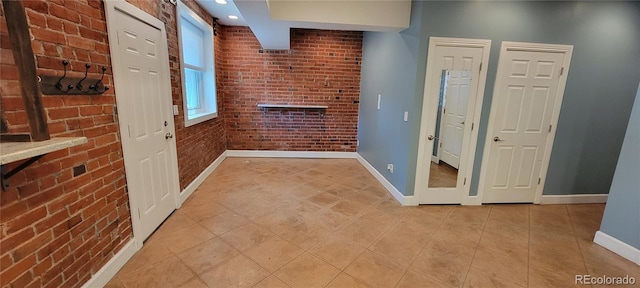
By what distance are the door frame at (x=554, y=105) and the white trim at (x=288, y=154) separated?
8.95 feet

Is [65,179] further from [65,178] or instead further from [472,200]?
[472,200]

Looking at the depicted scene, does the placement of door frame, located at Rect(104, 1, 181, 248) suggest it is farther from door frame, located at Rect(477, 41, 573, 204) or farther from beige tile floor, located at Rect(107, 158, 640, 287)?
door frame, located at Rect(477, 41, 573, 204)

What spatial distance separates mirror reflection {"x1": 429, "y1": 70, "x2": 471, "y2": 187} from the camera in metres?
3.02

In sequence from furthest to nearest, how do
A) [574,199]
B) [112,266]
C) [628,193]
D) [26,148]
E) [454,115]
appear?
[574,199]
[454,115]
[628,193]
[112,266]
[26,148]

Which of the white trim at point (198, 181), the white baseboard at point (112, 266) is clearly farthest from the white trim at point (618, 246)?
the white trim at point (198, 181)

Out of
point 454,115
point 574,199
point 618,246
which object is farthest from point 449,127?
point 574,199

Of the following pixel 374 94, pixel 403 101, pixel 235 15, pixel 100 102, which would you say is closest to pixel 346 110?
pixel 374 94

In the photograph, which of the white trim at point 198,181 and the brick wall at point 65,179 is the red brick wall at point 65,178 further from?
the white trim at point 198,181

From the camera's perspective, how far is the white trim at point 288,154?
17.9ft

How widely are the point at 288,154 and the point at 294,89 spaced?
53.8 inches

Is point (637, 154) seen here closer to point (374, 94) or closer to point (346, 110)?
point (374, 94)

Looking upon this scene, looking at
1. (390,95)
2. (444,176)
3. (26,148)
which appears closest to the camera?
(26,148)

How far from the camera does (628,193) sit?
91.5 inches

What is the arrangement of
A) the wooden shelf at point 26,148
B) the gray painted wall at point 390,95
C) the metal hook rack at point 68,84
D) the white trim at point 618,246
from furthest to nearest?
the gray painted wall at point 390,95, the white trim at point 618,246, the metal hook rack at point 68,84, the wooden shelf at point 26,148
